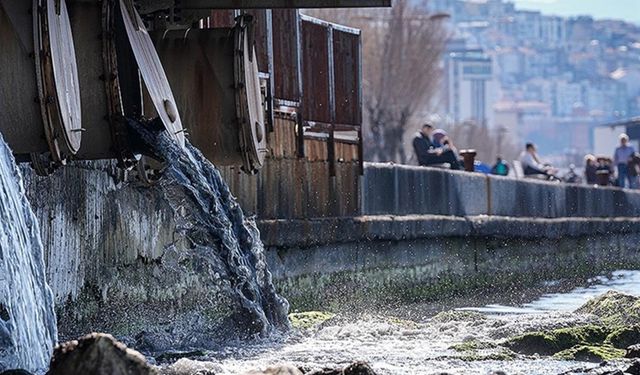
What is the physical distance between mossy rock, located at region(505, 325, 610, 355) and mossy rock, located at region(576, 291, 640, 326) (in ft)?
5.09

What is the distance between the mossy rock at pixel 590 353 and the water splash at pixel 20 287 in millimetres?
3389

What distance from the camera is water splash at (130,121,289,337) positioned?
14617 mm

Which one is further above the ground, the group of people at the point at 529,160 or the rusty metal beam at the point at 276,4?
the rusty metal beam at the point at 276,4

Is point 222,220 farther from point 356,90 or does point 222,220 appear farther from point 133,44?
point 356,90

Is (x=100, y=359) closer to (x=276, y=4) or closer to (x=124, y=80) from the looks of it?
(x=124, y=80)

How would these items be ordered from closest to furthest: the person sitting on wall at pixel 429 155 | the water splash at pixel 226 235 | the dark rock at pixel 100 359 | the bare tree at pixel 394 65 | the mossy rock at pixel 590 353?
the dark rock at pixel 100 359, the mossy rock at pixel 590 353, the water splash at pixel 226 235, the person sitting on wall at pixel 429 155, the bare tree at pixel 394 65

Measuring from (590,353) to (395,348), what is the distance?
55.1 inches

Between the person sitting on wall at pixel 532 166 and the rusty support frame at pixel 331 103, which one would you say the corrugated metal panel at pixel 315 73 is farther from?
the person sitting on wall at pixel 532 166

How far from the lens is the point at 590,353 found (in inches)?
493

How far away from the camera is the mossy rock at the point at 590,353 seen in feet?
40.4

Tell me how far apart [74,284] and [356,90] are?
9269mm

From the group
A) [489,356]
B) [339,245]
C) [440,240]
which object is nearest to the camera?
[489,356]

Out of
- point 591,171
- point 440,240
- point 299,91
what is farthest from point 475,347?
point 591,171

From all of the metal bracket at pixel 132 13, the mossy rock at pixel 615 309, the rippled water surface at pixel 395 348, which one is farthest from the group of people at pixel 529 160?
the metal bracket at pixel 132 13
